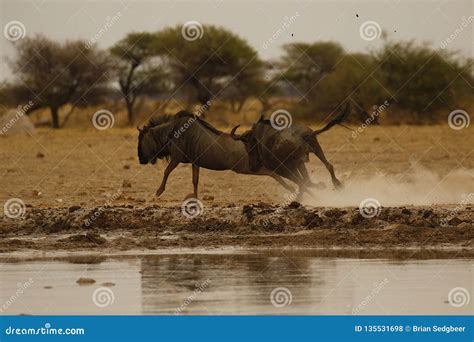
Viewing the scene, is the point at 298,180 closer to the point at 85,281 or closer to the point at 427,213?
the point at 427,213

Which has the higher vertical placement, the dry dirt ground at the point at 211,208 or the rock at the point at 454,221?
the dry dirt ground at the point at 211,208

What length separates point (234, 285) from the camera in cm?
1164

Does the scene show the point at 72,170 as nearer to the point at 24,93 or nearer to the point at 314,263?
the point at 314,263

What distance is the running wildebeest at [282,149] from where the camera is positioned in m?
17.7

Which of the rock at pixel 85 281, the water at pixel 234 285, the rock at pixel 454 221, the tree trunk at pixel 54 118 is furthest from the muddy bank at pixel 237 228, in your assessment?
the tree trunk at pixel 54 118

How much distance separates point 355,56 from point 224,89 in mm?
5642

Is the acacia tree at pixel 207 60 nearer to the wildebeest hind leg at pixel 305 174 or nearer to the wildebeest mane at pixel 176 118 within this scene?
the wildebeest mane at pixel 176 118

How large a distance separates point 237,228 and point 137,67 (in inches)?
1465

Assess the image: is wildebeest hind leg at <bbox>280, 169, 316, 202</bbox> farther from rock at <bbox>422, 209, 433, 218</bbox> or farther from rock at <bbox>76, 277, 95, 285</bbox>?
rock at <bbox>76, 277, 95, 285</bbox>

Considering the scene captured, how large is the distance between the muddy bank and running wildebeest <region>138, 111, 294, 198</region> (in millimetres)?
1328

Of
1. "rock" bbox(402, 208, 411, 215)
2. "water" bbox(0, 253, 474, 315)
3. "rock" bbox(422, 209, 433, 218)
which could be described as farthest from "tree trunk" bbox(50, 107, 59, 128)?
"water" bbox(0, 253, 474, 315)

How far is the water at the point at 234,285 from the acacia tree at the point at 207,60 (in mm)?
33603

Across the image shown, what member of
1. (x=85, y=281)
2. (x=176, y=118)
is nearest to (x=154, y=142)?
(x=176, y=118)
